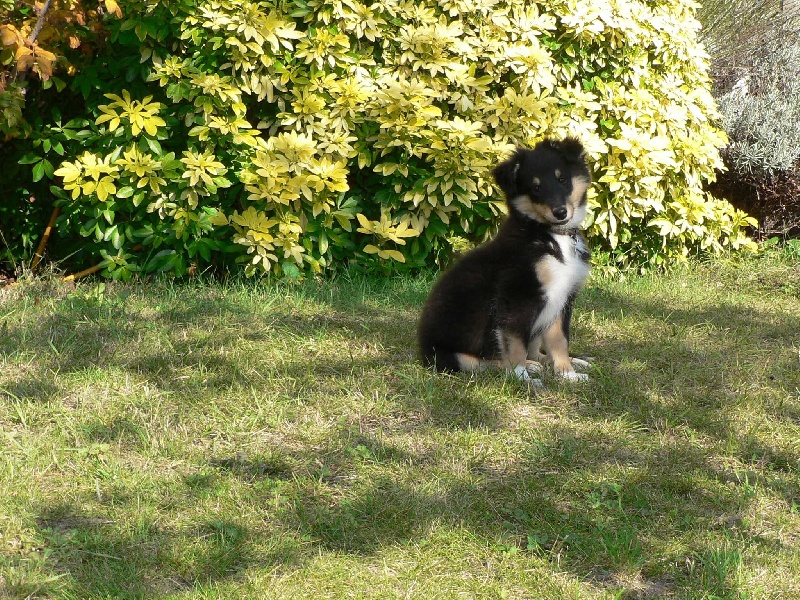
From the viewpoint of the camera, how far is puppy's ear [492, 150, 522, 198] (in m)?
5.22

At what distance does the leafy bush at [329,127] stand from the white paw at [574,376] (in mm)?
1845

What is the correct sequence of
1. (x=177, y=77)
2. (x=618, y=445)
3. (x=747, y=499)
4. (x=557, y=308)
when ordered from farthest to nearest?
(x=177, y=77)
(x=557, y=308)
(x=618, y=445)
(x=747, y=499)

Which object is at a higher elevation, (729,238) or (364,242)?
(729,238)

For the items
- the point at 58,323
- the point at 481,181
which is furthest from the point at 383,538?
the point at 481,181

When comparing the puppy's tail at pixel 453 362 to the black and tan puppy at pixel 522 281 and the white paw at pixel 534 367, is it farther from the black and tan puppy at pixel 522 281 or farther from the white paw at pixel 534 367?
the white paw at pixel 534 367

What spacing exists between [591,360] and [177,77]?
3.46 m

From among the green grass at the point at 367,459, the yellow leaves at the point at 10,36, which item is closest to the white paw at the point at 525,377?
the green grass at the point at 367,459

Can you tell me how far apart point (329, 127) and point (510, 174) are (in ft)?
6.36

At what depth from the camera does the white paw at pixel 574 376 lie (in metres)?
5.21

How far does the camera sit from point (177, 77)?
259 inches

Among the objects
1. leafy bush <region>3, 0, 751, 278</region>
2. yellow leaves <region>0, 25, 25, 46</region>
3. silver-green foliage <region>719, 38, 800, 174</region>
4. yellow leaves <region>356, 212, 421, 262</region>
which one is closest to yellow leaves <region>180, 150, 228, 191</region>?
leafy bush <region>3, 0, 751, 278</region>

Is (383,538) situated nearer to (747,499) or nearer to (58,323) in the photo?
(747,499)

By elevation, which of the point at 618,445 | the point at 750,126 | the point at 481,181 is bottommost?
the point at 618,445

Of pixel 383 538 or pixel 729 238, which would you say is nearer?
pixel 383 538
